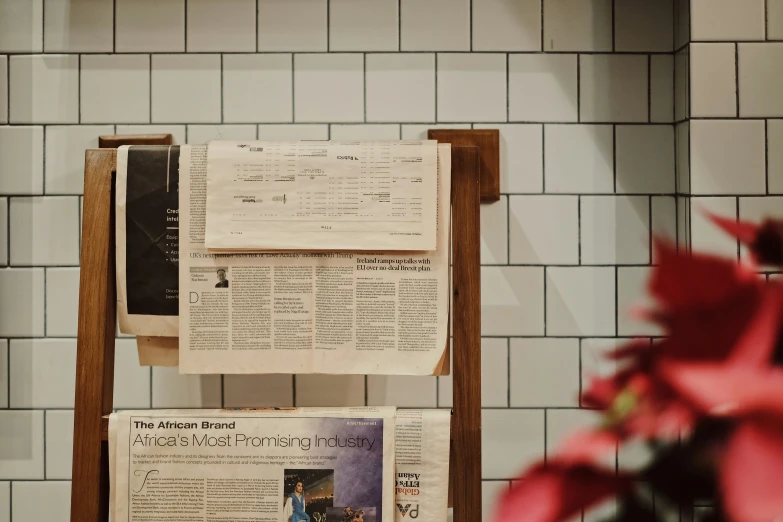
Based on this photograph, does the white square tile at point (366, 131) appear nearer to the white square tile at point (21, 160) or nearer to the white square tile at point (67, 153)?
the white square tile at point (67, 153)

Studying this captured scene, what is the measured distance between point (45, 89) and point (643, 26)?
1.06 metres

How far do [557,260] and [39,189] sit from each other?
926 millimetres

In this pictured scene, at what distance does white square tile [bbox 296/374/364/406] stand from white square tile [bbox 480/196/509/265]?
0.31 meters

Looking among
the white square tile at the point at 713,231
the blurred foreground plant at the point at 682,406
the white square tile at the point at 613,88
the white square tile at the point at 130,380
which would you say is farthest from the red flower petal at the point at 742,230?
the white square tile at the point at 130,380

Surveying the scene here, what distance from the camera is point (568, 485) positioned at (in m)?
0.19

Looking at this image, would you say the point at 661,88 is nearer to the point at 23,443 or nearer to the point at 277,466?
the point at 277,466

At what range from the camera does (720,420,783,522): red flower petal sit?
6.4 inches

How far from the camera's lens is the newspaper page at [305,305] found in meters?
0.86

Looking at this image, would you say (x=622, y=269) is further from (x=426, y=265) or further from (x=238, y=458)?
(x=238, y=458)

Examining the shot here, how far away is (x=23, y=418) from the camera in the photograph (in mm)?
1113

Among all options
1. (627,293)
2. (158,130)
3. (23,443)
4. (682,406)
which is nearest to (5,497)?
(23,443)

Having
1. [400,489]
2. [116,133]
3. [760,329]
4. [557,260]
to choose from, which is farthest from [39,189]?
[760,329]

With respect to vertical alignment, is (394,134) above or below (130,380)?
above

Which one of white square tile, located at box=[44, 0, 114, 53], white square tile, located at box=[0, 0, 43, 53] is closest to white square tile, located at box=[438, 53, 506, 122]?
white square tile, located at box=[44, 0, 114, 53]
